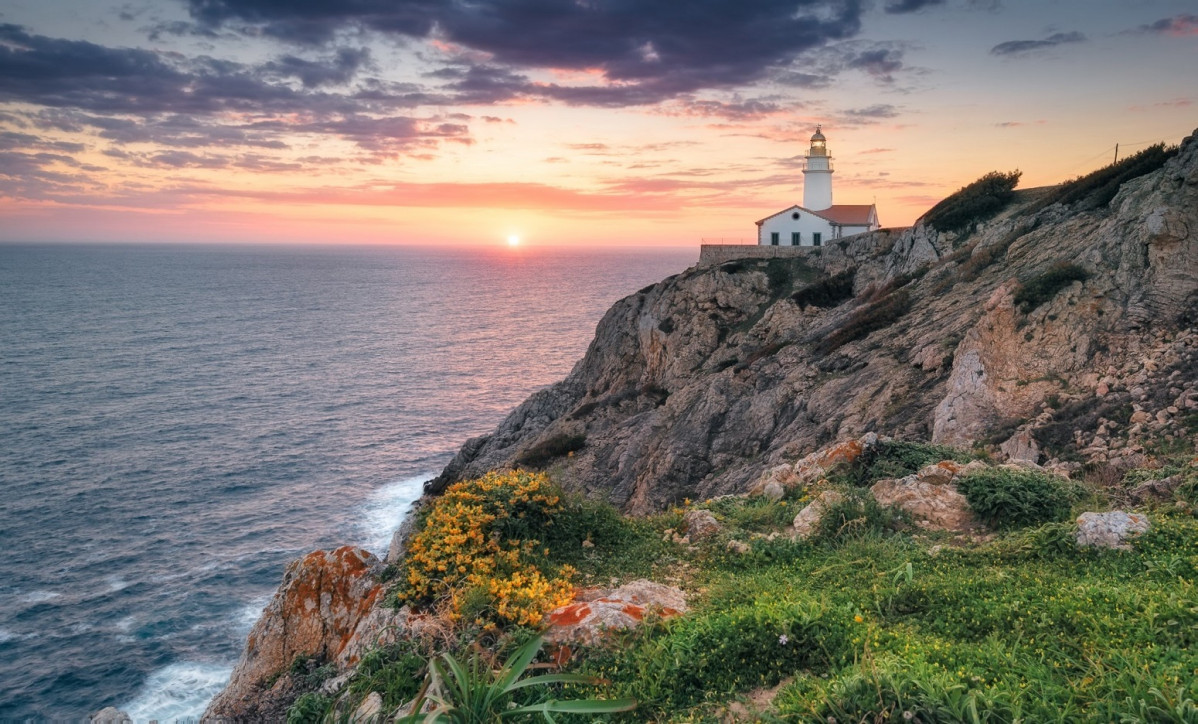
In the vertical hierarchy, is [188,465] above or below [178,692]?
above

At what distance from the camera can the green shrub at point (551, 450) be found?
42.1 m

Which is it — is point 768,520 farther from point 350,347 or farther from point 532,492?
point 350,347

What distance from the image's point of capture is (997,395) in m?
20.1

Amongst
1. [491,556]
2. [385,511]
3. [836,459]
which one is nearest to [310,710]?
[491,556]

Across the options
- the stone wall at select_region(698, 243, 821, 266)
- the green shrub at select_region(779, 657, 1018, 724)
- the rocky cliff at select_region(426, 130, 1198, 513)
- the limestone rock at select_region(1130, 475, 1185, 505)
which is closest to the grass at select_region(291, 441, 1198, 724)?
the green shrub at select_region(779, 657, 1018, 724)

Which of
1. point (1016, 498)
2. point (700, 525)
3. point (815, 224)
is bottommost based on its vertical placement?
point (700, 525)

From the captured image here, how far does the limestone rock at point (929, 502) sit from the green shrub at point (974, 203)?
34573 millimetres

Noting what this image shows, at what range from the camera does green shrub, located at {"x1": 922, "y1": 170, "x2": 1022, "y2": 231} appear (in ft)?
134

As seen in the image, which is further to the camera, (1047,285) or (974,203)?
(974,203)

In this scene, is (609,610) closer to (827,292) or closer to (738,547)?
(738,547)

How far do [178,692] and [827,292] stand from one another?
40505 millimetres

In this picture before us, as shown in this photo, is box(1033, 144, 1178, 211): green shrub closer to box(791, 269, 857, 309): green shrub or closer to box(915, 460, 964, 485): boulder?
box(791, 269, 857, 309): green shrub

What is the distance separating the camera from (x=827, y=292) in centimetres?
4575

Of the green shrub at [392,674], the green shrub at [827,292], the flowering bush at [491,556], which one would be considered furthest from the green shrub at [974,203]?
the green shrub at [392,674]
